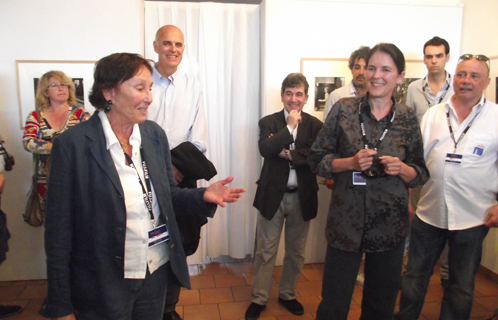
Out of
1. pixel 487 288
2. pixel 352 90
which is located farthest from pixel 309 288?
pixel 352 90

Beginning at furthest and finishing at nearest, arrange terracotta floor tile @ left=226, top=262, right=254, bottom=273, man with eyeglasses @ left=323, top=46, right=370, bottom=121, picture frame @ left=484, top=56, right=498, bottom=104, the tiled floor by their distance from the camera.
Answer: terracotta floor tile @ left=226, top=262, right=254, bottom=273
picture frame @ left=484, top=56, right=498, bottom=104
man with eyeglasses @ left=323, top=46, right=370, bottom=121
the tiled floor

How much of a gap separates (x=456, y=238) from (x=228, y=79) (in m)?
2.56

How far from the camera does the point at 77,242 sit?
1495 millimetres

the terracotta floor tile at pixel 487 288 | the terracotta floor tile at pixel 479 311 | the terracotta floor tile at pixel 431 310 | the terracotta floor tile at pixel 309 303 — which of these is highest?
the terracotta floor tile at pixel 479 311

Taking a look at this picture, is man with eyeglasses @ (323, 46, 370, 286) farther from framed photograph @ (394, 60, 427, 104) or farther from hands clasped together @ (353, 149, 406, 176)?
hands clasped together @ (353, 149, 406, 176)

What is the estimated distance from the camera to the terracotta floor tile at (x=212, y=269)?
3863 millimetres

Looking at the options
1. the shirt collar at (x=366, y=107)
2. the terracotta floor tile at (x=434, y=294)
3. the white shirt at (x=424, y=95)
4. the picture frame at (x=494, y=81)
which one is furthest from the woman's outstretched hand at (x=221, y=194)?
the picture frame at (x=494, y=81)

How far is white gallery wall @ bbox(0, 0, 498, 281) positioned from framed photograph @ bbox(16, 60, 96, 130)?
0.21 feet

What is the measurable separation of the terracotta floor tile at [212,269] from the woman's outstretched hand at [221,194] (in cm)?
241

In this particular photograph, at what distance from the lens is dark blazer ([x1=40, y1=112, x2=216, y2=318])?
4.70ft

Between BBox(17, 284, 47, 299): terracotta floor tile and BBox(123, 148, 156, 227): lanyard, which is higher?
BBox(123, 148, 156, 227): lanyard

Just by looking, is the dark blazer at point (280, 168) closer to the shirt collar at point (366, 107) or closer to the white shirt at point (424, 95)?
the shirt collar at point (366, 107)

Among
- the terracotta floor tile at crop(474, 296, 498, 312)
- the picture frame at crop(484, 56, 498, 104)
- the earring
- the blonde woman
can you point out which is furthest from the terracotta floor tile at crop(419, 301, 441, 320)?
the blonde woman

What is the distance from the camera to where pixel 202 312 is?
3.05m
